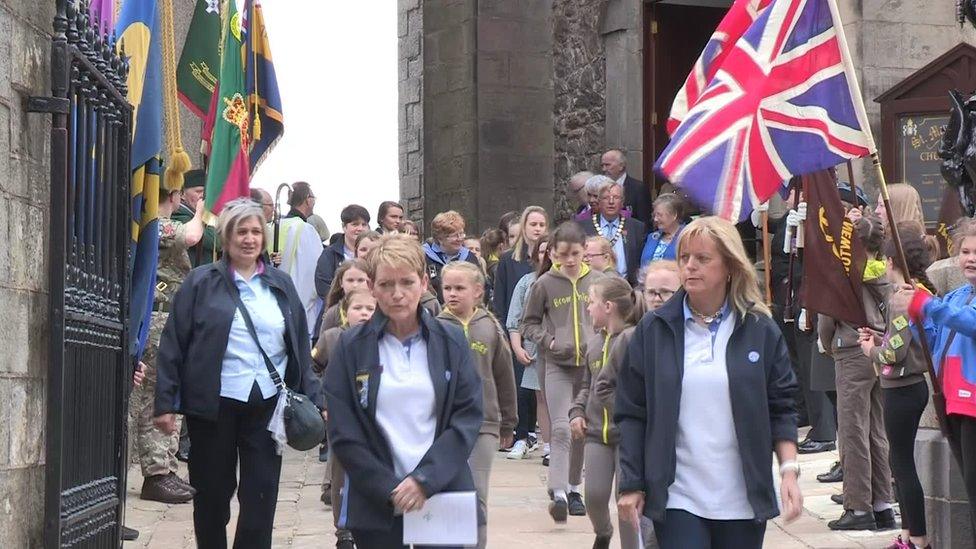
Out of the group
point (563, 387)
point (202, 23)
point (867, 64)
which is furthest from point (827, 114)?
point (867, 64)

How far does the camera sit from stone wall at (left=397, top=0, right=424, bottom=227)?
24703 mm

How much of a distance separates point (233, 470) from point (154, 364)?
118 inches

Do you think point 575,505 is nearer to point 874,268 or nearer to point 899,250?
point 874,268

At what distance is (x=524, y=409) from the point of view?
14.4 meters

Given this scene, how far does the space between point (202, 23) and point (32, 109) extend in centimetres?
598

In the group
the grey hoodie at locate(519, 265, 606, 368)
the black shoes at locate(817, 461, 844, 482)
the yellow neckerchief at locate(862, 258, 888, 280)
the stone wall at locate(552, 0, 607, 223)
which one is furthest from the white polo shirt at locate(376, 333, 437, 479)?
the stone wall at locate(552, 0, 607, 223)

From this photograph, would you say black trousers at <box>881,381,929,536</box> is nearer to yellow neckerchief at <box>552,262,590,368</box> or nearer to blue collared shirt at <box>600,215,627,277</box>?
yellow neckerchief at <box>552,262,590,368</box>

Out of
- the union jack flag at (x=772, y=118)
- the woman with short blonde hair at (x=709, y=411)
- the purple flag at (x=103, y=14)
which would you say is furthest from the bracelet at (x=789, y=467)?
the purple flag at (x=103, y=14)

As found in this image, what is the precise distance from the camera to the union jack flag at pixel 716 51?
25.5 feet

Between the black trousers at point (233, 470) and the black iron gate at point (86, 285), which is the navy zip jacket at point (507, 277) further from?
the black iron gate at point (86, 285)

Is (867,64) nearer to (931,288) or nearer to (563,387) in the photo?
(563,387)

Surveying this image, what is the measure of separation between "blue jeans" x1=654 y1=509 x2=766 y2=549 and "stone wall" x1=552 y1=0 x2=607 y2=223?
53.1ft

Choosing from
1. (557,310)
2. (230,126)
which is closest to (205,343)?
(230,126)

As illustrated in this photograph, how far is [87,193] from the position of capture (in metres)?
6.13
